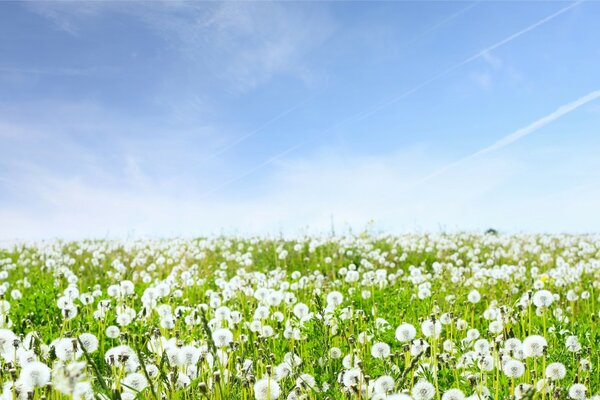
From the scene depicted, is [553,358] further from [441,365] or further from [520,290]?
[520,290]

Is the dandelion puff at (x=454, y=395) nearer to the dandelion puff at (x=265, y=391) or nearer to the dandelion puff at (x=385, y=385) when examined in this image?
the dandelion puff at (x=385, y=385)

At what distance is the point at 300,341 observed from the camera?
5180 millimetres

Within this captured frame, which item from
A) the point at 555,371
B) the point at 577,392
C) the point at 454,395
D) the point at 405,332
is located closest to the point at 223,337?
the point at 405,332

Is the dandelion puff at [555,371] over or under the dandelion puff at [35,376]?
under

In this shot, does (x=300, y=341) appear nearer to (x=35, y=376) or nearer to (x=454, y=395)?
(x=454, y=395)

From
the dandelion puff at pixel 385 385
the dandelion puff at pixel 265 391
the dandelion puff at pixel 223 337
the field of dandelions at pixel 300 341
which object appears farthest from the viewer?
the dandelion puff at pixel 223 337

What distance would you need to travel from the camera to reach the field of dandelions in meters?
3.13

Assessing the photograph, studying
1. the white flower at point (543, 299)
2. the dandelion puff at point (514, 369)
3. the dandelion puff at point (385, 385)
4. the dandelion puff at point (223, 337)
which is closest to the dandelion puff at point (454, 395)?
the dandelion puff at point (385, 385)

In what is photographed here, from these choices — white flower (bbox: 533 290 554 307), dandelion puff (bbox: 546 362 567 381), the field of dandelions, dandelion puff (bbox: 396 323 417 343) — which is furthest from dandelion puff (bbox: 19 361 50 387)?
white flower (bbox: 533 290 554 307)

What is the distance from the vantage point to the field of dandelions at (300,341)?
3127 mm

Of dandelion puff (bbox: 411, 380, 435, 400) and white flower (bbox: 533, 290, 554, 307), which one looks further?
white flower (bbox: 533, 290, 554, 307)

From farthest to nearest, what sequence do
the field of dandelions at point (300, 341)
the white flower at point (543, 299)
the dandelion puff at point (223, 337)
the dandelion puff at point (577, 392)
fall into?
the white flower at point (543, 299), the dandelion puff at point (223, 337), the dandelion puff at point (577, 392), the field of dandelions at point (300, 341)

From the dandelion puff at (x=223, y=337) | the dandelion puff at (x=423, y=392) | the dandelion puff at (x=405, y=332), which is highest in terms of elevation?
the dandelion puff at (x=223, y=337)

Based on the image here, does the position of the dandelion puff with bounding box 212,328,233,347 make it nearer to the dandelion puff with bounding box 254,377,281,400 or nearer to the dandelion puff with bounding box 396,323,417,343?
the dandelion puff with bounding box 254,377,281,400
